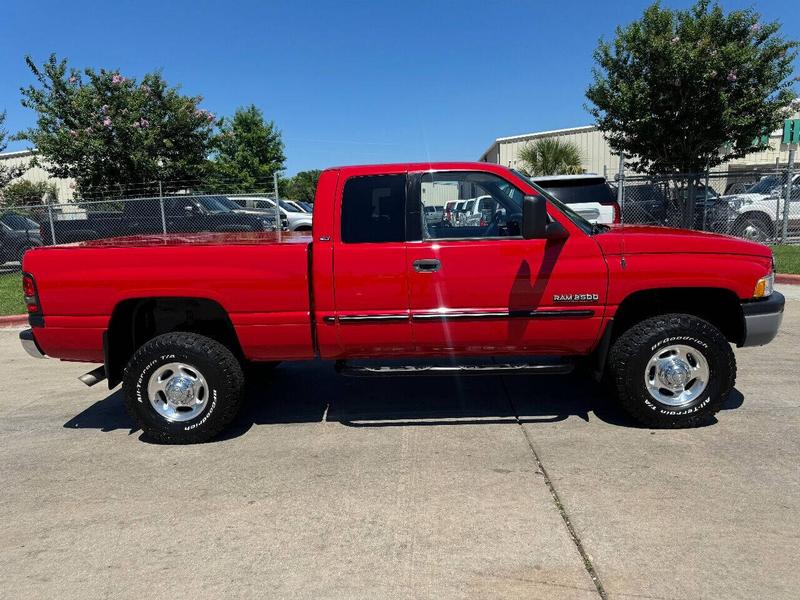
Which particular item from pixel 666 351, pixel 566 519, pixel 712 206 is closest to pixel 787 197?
pixel 712 206

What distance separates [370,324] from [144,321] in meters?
1.84

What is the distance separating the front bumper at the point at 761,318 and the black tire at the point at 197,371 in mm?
3614

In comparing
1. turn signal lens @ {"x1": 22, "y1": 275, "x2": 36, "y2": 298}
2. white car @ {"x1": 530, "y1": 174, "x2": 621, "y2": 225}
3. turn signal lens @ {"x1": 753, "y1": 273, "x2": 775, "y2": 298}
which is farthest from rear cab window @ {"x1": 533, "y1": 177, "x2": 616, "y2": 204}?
turn signal lens @ {"x1": 22, "y1": 275, "x2": 36, "y2": 298}

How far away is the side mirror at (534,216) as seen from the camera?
3910 mm

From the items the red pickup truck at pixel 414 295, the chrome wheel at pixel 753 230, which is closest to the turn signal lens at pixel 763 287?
the red pickup truck at pixel 414 295

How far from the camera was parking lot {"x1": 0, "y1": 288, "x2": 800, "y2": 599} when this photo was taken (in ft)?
8.97

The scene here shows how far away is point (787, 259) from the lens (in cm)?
1202

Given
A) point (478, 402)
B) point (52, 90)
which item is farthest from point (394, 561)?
point (52, 90)

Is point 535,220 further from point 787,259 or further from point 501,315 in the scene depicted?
point 787,259

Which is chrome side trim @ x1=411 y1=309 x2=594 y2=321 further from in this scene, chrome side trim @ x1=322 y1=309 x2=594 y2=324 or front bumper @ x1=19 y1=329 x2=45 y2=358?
front bumper @ x1=19 y1=329 x2=45 y2=358

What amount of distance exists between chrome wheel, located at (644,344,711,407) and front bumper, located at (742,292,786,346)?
387 mm

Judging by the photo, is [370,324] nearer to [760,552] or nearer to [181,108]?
[760,552]

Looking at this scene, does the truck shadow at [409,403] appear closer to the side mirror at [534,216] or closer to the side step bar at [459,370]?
the side step bar at [459,370]

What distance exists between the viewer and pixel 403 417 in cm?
475
